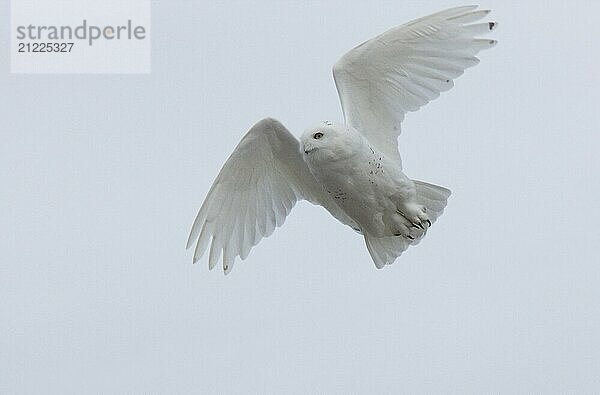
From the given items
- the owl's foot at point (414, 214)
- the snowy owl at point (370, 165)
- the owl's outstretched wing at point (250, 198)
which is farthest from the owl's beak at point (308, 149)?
the owl's foot at point (414, 214)

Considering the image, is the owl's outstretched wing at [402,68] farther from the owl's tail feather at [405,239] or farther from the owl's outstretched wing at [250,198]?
the owl's outstretched wing at [250,198]

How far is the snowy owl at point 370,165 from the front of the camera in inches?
968

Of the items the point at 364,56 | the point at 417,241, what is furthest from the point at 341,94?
the point at 417,241

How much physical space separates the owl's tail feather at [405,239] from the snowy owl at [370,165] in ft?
0.04

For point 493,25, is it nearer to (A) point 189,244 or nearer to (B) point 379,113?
(B) point 379,113

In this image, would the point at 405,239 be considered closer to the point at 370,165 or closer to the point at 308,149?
the point at 370,165

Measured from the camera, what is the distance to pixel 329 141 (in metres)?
23.7

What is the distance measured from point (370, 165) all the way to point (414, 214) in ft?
3.17

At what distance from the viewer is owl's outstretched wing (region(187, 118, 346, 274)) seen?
83.1 feet

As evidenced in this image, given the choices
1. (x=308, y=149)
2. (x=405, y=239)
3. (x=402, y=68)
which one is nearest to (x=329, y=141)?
(x=308, y=149)

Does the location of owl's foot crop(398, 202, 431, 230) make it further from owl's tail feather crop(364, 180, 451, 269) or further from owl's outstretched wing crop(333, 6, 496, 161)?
owl's outstretched wing crop(333, 6, 496, 161)

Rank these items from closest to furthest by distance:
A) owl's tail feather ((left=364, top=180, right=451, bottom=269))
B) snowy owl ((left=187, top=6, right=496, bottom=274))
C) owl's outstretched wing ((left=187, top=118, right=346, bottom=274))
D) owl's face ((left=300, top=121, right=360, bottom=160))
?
owl's face ((left=300, top=121, right=360, bottom=160)) < snowy owl ((left=187, top=6, right=496, bottom=274)) < owl's tail feather ((left=364, top=180, right=451, bottom=269)) < owl's outstretched wing ((left=187, top=118, right=346, bottom=274))

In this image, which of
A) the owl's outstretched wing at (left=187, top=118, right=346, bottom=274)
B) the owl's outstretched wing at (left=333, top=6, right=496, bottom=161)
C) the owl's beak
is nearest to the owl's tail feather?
the owl's outstretched wing at (left=333, top=6, right=496, bottom=161)

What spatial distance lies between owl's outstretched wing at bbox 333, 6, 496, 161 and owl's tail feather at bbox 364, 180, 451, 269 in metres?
0.61
